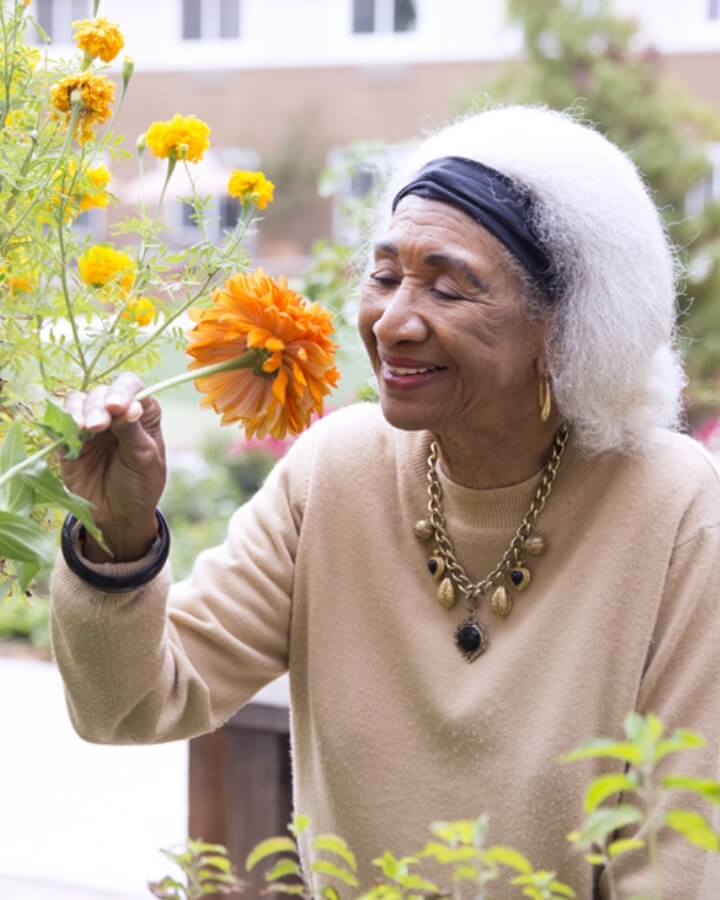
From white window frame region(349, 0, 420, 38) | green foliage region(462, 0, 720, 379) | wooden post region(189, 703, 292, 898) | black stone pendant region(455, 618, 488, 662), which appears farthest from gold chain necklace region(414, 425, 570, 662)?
white window frame region(349, 0, 420, 38)

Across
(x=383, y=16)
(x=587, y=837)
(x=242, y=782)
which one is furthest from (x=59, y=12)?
(x=587, y=837)

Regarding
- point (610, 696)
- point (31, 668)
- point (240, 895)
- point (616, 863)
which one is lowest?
point (31, 668)

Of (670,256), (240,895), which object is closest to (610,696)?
(670,256)

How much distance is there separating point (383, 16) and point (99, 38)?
1539cm

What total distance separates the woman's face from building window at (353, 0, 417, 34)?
15.0 m

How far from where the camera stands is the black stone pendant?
1.48 metres

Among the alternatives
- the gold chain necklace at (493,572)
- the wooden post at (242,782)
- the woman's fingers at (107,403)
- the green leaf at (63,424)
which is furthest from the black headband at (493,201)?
the wooden post at (242,782)

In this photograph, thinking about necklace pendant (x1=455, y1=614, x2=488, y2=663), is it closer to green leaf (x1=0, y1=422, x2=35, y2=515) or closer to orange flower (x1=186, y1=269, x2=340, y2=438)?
orange flower (x1=186, y1=269, x2=340, y2=438)

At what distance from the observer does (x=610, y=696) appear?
4.66 ft

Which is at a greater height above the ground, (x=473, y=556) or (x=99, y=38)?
(x=99, y=38)

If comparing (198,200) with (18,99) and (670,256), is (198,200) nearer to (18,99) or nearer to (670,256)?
(18,99)

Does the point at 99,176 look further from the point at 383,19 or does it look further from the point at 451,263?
the point at 383,19

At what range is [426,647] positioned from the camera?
1.49 m

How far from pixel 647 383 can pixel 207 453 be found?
6474mm
